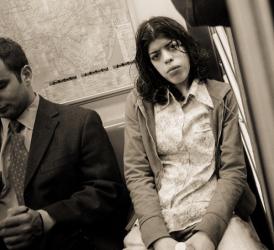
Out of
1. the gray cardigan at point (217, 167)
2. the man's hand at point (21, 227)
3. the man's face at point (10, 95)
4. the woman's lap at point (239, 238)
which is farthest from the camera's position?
the man's face at point (10, 95)

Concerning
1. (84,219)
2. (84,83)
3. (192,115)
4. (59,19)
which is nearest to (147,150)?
(192,115)

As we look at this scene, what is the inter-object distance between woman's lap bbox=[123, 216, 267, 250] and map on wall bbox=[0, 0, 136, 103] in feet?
3.16

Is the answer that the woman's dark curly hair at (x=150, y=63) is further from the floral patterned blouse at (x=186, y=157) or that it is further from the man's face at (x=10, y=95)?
the man's face at (x=10, y=95)

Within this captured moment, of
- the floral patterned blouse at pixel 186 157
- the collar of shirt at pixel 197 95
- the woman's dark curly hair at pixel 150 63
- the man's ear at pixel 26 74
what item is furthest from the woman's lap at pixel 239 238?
the man's ear at pixel 26 74

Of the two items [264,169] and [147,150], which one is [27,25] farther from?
[264,169]

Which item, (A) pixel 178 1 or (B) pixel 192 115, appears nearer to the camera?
(A) pixel 178 1

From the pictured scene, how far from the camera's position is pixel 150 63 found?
4.96 feet

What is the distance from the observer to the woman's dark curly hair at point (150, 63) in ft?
4.52

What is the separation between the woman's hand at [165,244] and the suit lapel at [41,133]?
2.12 feet

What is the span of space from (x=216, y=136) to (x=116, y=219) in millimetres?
652

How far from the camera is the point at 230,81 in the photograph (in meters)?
1.47

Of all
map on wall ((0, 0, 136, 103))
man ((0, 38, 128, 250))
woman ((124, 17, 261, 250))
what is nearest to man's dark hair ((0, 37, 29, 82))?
man ((0, 38, 128, 250))

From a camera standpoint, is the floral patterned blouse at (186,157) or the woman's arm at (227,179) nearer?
the woman's arm at (227,179)

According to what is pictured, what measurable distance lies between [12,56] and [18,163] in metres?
0.51
